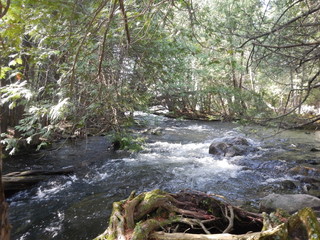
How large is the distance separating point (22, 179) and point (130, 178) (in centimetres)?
292

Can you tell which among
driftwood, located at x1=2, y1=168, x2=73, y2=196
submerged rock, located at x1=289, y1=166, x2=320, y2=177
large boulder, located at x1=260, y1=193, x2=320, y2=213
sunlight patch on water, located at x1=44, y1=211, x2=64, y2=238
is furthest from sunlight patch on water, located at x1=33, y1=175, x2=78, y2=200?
submerged rock, located at x1=289, y1=166, x2=320, y2=177

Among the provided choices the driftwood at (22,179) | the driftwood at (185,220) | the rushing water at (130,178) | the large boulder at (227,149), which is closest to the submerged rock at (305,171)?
the rushing water at (130,178)

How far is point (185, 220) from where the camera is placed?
2918mm

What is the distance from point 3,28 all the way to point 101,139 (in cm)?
987

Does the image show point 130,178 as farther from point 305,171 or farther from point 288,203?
point 305,171

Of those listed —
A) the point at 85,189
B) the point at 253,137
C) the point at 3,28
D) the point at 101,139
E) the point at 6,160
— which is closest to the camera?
the point at 3,28

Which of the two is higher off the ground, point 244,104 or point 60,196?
point 244,104

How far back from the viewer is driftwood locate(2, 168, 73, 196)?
21.0ft

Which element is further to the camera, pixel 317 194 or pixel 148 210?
pixel 317 194

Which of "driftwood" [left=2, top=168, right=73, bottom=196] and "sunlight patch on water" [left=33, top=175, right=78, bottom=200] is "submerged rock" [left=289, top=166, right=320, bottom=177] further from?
"driftwood" [left=2, top=168, right=73, bottom=196]

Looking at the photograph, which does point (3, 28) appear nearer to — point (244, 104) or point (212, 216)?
point (212, 216)

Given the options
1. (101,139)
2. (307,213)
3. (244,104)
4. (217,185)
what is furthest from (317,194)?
(101,139)

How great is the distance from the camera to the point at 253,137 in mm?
13523

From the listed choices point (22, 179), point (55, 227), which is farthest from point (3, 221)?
point (22, 179)
